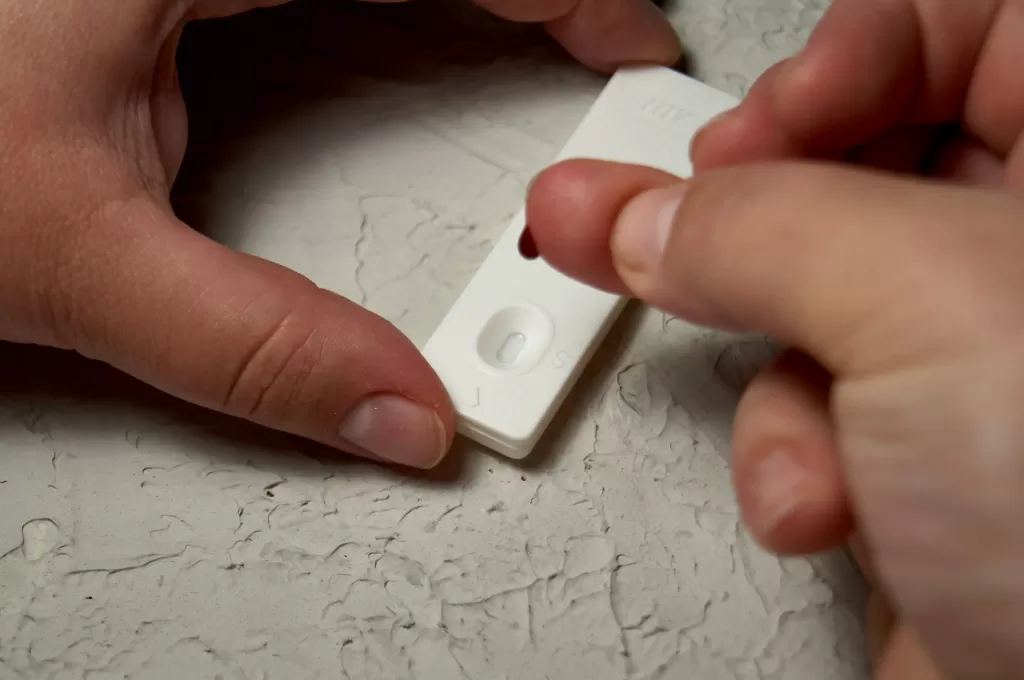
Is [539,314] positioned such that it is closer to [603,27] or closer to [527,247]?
[527,247]

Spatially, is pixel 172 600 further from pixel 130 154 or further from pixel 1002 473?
pixel 1002 473

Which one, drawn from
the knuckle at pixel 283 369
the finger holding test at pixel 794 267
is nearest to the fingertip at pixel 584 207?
the finger holding test at pixel 794 267

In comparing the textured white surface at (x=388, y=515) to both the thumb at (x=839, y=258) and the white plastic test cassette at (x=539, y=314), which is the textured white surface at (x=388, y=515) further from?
the thumb at (x=839, y=258)

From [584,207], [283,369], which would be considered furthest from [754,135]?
[283,369]

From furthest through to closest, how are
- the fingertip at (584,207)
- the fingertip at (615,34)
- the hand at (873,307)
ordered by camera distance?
the fingertip at (615,34), the fingertip at (584,207), the hand at (873,307)

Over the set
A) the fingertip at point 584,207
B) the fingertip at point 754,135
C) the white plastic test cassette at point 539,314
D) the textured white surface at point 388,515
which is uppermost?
the fingertip at point 754,135

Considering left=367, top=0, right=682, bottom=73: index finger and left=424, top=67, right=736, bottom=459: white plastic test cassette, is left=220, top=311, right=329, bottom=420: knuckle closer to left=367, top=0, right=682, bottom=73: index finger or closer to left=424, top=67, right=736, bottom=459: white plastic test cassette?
left=424, top=67, right=736, bottom=459: white plastic test cassette

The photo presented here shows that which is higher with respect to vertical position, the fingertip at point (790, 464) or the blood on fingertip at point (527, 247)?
the fingertip at point (790, 464)
